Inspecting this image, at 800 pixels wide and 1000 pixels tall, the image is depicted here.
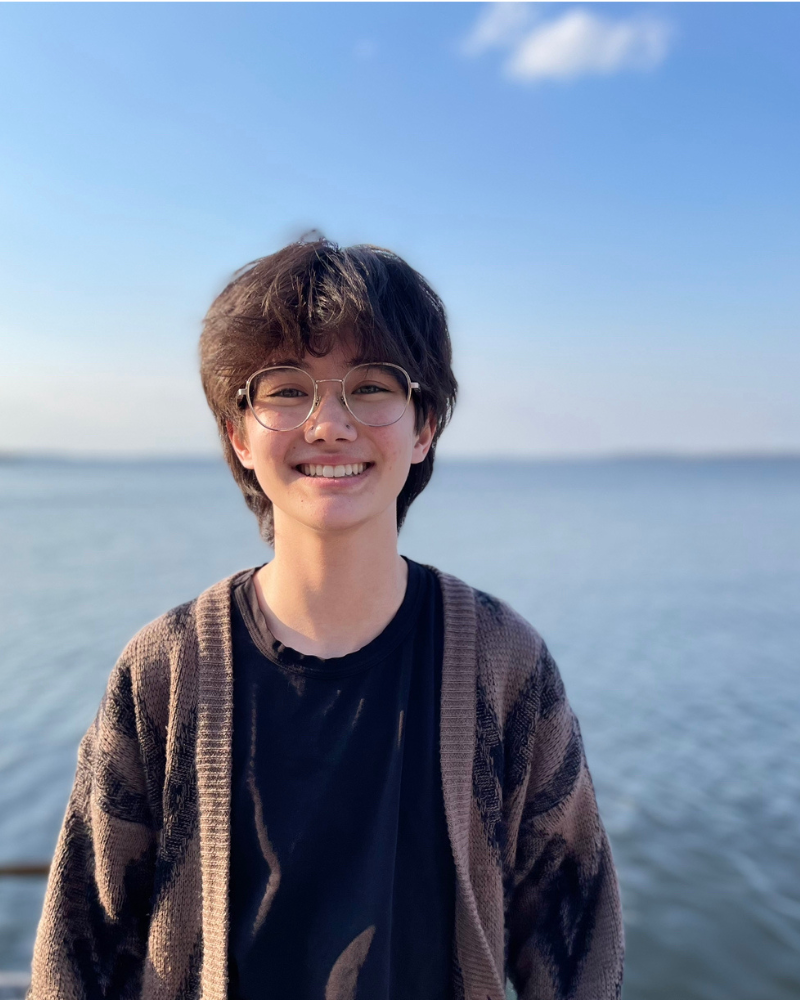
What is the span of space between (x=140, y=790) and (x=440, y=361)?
3.94 ft

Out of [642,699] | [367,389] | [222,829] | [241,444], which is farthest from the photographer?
[642,699]

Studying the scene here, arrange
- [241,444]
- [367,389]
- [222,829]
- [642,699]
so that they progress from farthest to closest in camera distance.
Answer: [642,699] < [241,444] < [367,389] < [222,829]

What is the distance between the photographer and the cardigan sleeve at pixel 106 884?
1.73m

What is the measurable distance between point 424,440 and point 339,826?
92cm

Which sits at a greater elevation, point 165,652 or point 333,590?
point 333,590

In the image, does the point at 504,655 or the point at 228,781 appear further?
the point at 504,655

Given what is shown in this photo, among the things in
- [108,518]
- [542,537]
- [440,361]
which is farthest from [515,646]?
[108,518]

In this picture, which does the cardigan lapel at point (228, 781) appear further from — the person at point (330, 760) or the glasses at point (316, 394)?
the glasses at point (316, 394)

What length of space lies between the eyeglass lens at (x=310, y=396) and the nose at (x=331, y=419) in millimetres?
16

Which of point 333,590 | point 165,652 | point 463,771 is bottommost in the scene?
point 463,771

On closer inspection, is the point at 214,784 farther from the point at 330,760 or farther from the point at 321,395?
the point at 321,395

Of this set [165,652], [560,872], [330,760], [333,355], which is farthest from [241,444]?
[560,872]

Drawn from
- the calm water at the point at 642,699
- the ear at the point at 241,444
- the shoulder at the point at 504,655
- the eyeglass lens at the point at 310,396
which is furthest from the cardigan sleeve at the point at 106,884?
the calm water at the point at 642,699

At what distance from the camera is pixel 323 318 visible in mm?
1729
